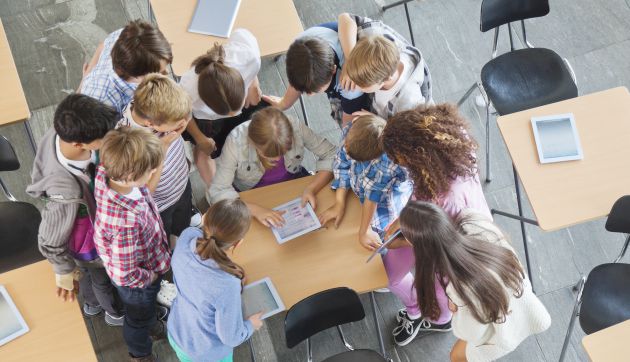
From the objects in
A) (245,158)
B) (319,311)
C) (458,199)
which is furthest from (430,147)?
(245,158)

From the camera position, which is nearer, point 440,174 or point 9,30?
point 440,174

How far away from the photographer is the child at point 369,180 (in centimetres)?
277

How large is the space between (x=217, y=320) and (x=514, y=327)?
1.20m

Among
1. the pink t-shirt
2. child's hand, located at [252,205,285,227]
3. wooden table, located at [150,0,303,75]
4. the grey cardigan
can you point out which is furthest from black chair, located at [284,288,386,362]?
wooden table, located at [150,0,303,75]

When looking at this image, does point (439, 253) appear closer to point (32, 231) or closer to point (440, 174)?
point (440, 174)

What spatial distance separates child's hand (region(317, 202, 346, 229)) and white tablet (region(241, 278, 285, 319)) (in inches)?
16.2

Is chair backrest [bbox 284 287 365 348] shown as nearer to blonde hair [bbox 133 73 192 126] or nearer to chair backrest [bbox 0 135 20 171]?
blonde hair [bbox 133 73 192 126]

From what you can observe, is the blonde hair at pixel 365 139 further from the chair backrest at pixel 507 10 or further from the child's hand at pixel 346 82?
the chair backrest at pixel 507 10

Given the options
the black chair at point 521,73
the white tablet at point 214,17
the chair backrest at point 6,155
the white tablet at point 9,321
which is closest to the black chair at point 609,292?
the black chair at point 521,73

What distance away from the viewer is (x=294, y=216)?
3.06 meters

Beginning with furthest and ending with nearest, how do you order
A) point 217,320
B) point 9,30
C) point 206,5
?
point 9,30 < point 206,5 < point 217,320

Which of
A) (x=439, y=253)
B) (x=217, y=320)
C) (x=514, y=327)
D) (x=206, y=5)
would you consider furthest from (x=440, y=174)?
(x=206, y=5)

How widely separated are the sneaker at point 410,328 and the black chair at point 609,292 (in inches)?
28.8

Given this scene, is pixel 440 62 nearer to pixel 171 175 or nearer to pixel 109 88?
pixel 171 175
